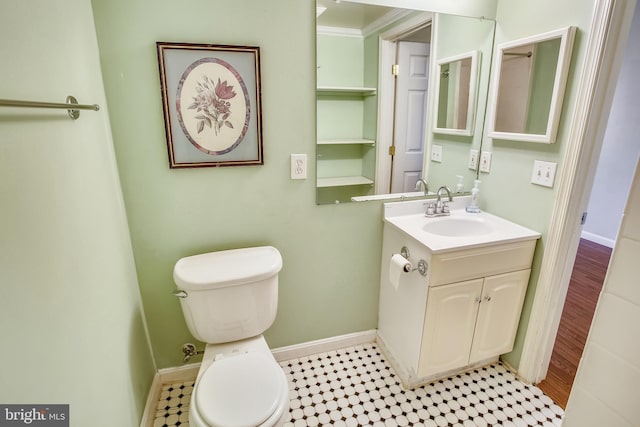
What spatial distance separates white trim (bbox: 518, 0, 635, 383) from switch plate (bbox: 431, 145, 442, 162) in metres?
0.63

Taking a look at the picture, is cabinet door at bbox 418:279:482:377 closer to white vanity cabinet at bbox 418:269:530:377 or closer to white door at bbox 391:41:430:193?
white vanity cabinet at bbox 418:269:530:377

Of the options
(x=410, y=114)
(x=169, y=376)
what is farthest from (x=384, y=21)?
(x=169, y=376)

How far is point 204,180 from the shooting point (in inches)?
58.7

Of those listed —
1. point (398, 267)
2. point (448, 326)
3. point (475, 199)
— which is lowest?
point (448, 326)

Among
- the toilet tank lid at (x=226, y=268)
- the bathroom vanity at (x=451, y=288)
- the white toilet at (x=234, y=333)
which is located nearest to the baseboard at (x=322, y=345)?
the bathroom vanity at (x=451, y=288)

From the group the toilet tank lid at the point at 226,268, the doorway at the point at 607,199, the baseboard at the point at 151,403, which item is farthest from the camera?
the doorway at the point at 607,199

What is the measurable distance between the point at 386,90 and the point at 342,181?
1.73 ft

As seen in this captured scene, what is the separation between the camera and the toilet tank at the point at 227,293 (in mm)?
1377

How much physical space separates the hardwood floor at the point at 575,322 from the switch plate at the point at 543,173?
1097mm

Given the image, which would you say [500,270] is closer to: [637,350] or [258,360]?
[637,350]

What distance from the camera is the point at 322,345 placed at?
1.97 metres

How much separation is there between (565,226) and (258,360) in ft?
4.87

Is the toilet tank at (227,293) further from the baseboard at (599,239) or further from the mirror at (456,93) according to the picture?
the baseboard at (599,239)

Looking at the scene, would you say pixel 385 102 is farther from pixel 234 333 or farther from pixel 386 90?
pixel 234 333
